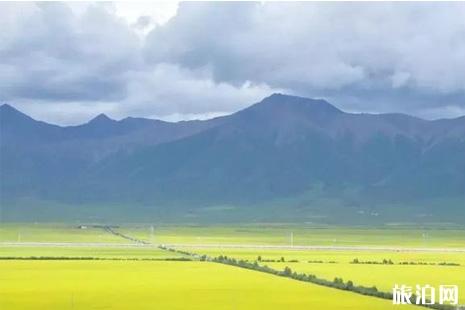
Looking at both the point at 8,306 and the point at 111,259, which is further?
the point at 111,259

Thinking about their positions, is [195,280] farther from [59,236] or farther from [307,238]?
[59,236]

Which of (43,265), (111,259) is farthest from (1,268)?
(111,259)

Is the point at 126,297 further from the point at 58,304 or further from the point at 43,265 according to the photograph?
the point at 43,265

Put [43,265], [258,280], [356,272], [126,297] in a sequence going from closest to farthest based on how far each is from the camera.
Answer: [126,297] < [258,280] < [356,272] < [43,265]

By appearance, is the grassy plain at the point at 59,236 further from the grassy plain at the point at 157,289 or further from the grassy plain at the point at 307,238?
the grassy plain at the point at 157,289

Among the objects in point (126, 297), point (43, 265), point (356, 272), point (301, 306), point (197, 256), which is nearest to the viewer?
point (301, 306)

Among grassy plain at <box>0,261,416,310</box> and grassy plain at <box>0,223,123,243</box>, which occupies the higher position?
grassy plain at <box>0,223,123,243</box>

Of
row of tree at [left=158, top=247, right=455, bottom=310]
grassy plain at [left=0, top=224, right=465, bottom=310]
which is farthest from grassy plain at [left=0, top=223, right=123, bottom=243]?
row of tree at [left=158, top=247, right=455, bottom=310]

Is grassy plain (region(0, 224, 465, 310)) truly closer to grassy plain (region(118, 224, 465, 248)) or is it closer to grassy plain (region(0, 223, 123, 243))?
grassy plain (region(118, 224, 465, 248))

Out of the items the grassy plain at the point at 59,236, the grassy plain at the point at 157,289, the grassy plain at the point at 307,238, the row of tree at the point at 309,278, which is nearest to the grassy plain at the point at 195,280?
the grassy plain at the point at 157,289
